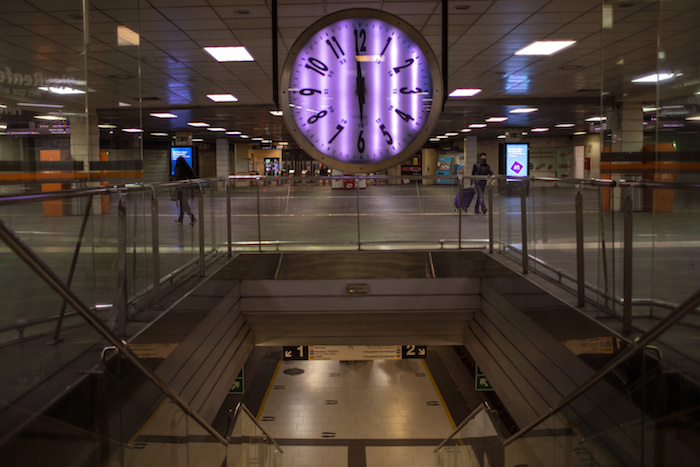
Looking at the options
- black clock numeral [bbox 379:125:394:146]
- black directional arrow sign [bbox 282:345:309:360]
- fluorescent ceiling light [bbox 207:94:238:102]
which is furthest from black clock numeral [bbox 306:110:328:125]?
fluorescent ceiling light [bbox 207:94:238:102]

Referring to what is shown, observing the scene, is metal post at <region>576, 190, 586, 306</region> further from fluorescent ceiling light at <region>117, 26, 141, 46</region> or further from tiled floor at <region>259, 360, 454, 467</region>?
fluorescent ceiling light at <region>117, 26, 141, 46</region>

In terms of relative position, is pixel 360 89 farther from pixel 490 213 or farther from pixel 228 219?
pixel 490 213

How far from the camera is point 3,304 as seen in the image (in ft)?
9.78

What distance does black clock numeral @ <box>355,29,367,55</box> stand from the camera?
123 inches

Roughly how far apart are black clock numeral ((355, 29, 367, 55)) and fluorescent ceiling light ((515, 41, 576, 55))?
744cm

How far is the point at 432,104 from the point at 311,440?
851cm

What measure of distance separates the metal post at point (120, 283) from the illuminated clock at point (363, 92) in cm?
156

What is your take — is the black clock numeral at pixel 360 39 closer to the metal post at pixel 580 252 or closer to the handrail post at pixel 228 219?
the metal post at pixel 580 252

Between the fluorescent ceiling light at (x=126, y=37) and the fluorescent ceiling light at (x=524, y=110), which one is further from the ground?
the fluorescent ceiling light at (x=524, y=110)

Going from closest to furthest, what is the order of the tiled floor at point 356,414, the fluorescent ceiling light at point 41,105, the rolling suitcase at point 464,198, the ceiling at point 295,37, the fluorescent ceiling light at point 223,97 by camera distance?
the fluorescent ceiling light at point 41,105 → the ceiling at point 295,37 → the rolling suitcase at point 464,198 → the tiled floor at point 356,414 → the fluorescent ceiling light at point 223,97


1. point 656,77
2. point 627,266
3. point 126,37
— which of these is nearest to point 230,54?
point 126,37

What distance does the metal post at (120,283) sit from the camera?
3895mm

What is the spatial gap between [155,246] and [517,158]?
62.0ft

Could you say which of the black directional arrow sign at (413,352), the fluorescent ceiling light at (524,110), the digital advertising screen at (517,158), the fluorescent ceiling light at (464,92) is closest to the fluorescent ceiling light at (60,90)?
the black directional arrow sign at (413,352)
